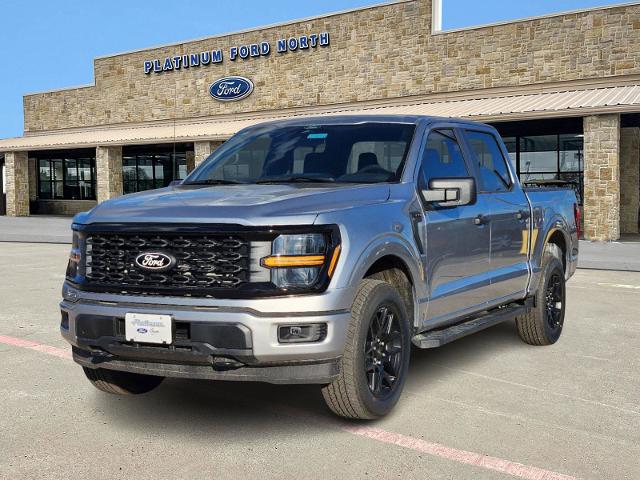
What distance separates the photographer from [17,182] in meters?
35.5

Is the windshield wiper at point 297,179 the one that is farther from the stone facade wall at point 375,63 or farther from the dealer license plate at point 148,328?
the stone facade wall at point 375,63

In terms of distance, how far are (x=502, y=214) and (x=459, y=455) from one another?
267cm

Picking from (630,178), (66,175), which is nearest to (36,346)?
(630,178)

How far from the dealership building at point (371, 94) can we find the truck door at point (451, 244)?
46.0 feet

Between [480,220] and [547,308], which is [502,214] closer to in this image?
[480,220]

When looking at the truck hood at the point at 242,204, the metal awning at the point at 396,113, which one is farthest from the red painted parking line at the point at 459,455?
the metal awning at the point at 396,113

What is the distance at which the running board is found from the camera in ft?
16.4

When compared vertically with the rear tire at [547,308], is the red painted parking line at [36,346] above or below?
below

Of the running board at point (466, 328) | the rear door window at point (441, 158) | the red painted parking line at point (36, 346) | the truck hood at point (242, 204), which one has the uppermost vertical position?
the rear door window at point (441, 158)

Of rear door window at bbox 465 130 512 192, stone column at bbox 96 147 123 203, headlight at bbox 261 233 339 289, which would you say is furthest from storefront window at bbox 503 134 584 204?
headlight at bbox 261 233 339 289

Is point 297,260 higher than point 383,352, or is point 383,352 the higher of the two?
point 297,260

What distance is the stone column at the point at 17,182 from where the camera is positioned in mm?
35375

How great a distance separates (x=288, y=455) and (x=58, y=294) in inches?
278

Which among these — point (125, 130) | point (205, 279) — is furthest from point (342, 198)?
point (125, 130)
